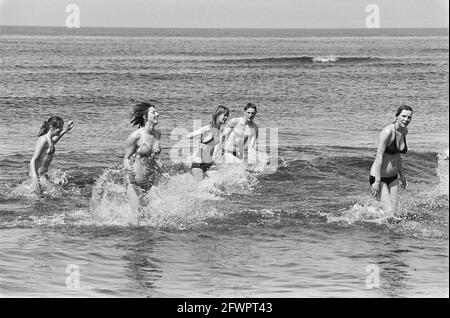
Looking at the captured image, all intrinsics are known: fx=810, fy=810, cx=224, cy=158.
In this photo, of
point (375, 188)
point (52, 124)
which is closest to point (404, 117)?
point (375, 188)

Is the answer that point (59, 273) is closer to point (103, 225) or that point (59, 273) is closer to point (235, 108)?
point (103, 225)

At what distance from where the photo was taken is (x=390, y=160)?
1142cm

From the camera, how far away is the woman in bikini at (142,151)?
11.5m

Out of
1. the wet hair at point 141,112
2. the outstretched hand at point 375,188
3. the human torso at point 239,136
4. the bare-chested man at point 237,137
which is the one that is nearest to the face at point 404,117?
the outstretched hand at point 375,188

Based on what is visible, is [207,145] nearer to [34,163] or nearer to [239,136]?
[239,136]

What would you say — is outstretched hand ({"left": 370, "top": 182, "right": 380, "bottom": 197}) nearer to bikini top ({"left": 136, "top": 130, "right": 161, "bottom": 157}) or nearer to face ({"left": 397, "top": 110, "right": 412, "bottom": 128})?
face ({"left": 397, "top": 110, "right": 412, "bottom": 128})

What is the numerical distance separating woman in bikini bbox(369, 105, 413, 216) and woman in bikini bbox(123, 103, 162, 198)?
3146 millimetres

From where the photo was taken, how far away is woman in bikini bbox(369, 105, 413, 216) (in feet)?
36.7

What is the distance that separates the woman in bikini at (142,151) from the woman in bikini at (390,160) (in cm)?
315

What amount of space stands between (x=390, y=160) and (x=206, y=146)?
4050 mm

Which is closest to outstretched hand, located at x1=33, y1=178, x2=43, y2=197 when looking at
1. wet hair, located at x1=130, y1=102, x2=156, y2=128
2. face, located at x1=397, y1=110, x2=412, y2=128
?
wet hair, located at x1=130, y1=102, x2=156, y2=128

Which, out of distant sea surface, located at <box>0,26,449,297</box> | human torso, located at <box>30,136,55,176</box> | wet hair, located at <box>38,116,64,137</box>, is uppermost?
wet hair, located at <box>38,116,64,137</box>

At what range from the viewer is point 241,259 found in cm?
1042

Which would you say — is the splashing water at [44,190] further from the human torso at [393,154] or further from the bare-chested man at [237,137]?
the human torso at [393,154]
